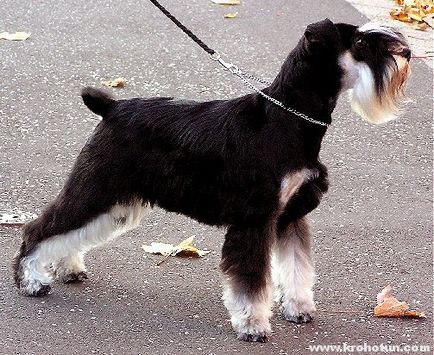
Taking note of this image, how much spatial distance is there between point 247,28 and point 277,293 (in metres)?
5.49

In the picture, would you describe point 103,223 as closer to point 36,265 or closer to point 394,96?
point 36,265

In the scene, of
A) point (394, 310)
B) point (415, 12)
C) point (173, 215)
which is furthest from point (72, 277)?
point (415, 12)

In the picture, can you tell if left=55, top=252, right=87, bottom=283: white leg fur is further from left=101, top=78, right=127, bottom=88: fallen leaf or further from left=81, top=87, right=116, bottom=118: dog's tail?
left=101, top=78, right=127, bottom=88: fallen leaf

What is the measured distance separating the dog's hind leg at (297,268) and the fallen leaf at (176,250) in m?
0.92

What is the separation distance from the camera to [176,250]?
625 centimetres

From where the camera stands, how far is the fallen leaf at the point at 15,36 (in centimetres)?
1019

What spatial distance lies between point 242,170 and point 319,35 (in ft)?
2.62

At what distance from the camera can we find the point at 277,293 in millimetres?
5574

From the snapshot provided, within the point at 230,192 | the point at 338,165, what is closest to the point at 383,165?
the point at 338,165

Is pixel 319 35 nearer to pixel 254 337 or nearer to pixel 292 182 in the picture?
pixel 292 182

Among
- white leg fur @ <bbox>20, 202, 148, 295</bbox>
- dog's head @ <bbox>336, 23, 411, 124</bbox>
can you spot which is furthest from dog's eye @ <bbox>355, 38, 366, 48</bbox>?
white leg fur @ <bbox>20, 202, 148, 295</bbox>

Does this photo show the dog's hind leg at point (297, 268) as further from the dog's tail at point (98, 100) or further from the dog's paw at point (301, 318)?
the dog's tail at point (98, 100)

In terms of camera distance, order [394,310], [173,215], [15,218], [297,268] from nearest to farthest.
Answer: [297,268], [394,310], [15,218], [173,215]

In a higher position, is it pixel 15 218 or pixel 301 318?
pixel 301 318
